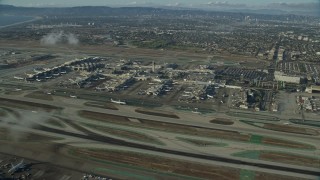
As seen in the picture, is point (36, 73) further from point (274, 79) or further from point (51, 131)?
point (274, 79)

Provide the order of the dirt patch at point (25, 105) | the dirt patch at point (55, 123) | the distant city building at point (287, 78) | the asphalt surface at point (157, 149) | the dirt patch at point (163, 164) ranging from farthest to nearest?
the distant city building at point (287, 78)
the dirt patch at point (25, 105)
the dirt patch at point (55, 123)
the asphalt surface at point (157, 149)
the dirt patch at point (163, 164)

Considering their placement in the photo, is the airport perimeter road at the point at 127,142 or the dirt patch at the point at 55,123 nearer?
the airport perimeter road at the point at 127,142

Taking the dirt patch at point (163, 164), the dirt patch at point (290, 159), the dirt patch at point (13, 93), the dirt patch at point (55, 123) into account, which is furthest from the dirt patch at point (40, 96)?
the dirt patch at point (290, 159)

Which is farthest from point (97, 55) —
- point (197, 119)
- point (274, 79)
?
point (197, 119)

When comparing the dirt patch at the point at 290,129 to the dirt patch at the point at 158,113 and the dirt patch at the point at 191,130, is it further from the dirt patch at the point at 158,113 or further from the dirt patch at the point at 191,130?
the dirt patch at the point at 158,113

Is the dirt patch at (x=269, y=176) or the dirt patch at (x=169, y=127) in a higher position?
the dirt patch at (x=169, y=127)

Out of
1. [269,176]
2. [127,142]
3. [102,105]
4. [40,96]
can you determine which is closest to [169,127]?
[127,142]
